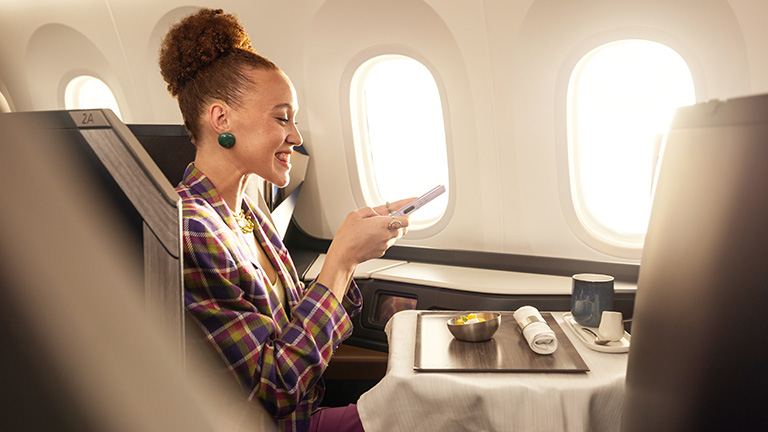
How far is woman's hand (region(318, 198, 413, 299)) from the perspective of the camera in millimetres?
1363

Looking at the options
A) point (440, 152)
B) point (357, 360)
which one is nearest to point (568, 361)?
point (357, 360)

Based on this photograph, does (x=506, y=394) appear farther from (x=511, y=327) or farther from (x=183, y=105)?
(x=183, y=105)

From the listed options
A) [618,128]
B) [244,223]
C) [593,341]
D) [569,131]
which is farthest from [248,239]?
[618,128]

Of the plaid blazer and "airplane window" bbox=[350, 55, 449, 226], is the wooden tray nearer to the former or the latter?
the plaid blazer

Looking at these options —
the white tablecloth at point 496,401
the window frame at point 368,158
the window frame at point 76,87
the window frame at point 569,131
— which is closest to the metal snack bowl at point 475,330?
the white tablecloth at point 496,401

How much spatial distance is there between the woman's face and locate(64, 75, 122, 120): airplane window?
4507 millimetres

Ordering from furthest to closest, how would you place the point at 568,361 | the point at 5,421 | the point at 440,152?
the point at 440,152 < the point at 568,361 < the point at 5,421

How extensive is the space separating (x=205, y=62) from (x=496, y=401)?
1.07m

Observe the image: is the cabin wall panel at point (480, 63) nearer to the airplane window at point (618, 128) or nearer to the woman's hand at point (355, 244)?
the airplane window at point (618, 128)

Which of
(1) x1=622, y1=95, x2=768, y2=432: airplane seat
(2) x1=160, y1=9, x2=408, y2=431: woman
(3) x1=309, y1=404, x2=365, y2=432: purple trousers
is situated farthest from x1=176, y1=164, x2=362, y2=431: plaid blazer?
(1) x1=622, y1=95, x2=768, y2=432: airplane seat

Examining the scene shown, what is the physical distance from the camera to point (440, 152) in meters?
3.70

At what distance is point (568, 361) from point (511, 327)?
11.2 inches

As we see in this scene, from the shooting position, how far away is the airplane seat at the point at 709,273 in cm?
36

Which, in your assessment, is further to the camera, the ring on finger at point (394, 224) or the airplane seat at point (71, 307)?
the ring on finger at point (394, 224)
